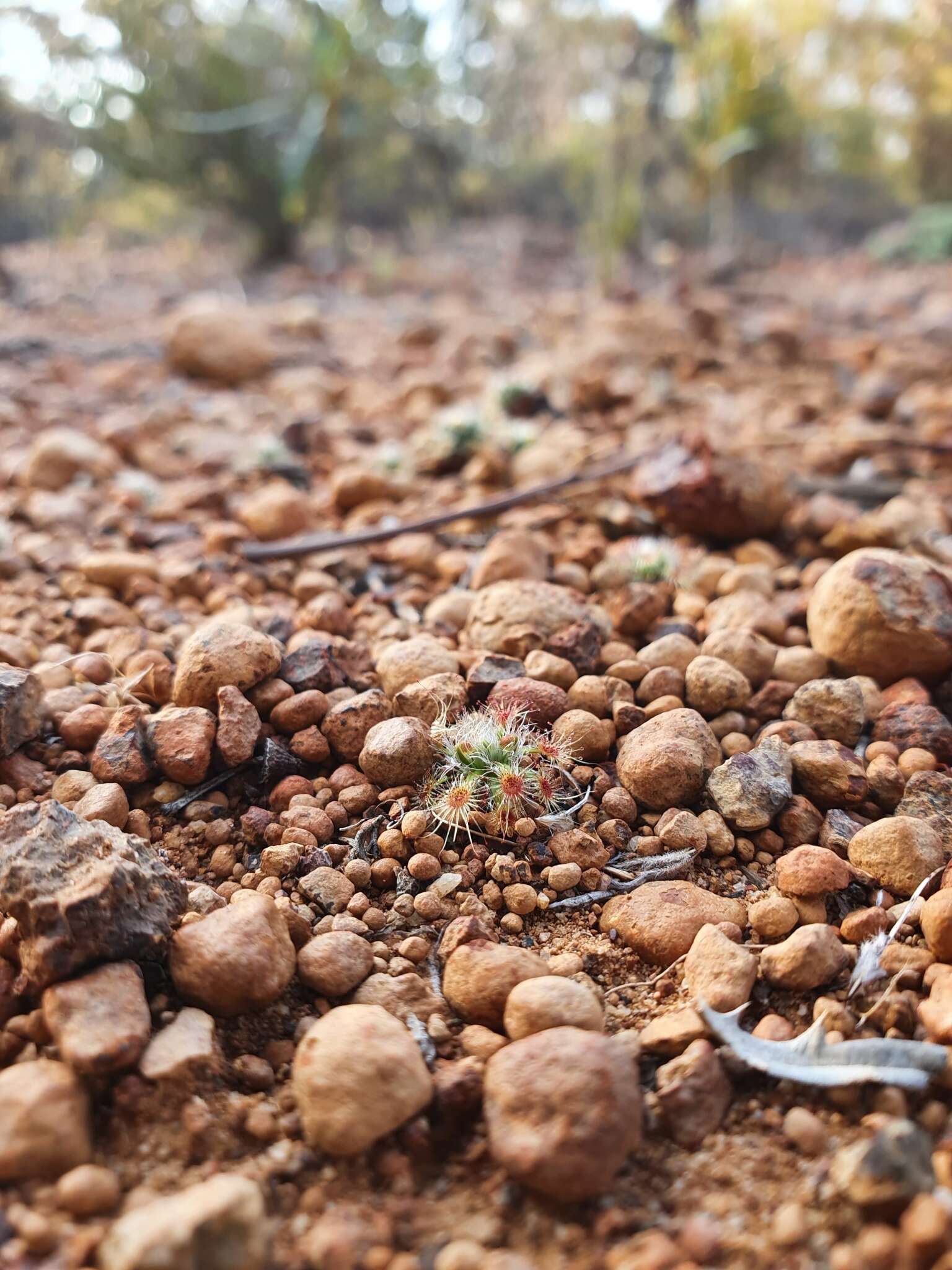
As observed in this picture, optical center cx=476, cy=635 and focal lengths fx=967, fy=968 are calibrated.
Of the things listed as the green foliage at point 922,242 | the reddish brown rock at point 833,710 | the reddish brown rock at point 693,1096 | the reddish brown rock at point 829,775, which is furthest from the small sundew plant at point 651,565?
the green foliage at point 922,242

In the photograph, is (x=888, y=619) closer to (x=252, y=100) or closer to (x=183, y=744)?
(x=183, y=744)

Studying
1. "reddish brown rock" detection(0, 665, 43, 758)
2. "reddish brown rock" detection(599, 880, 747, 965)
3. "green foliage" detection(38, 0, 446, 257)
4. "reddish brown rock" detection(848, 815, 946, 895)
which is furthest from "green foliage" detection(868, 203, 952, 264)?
"reddish brown rock" detection(0, 665, 43, 758)

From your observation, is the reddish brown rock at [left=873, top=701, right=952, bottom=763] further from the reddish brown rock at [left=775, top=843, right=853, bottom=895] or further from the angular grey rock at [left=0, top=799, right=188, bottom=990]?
the angular grey rock at [left=0, top=799, right=188, bottom=990]

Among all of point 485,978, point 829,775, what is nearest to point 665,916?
point 485,978

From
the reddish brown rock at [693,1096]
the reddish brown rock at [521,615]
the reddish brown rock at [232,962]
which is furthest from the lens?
the reddish brown rock at [521,615]

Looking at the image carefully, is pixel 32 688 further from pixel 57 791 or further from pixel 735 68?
pixel 735 68

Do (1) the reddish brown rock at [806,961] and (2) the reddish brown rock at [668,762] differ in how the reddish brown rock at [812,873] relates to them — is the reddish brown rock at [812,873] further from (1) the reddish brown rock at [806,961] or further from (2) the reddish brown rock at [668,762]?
(2) the reddish brown rock at [668,762]

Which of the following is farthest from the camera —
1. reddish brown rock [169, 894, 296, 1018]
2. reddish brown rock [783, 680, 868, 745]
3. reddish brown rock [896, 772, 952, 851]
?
reddish brown rock [783, 680, 868, 745]
